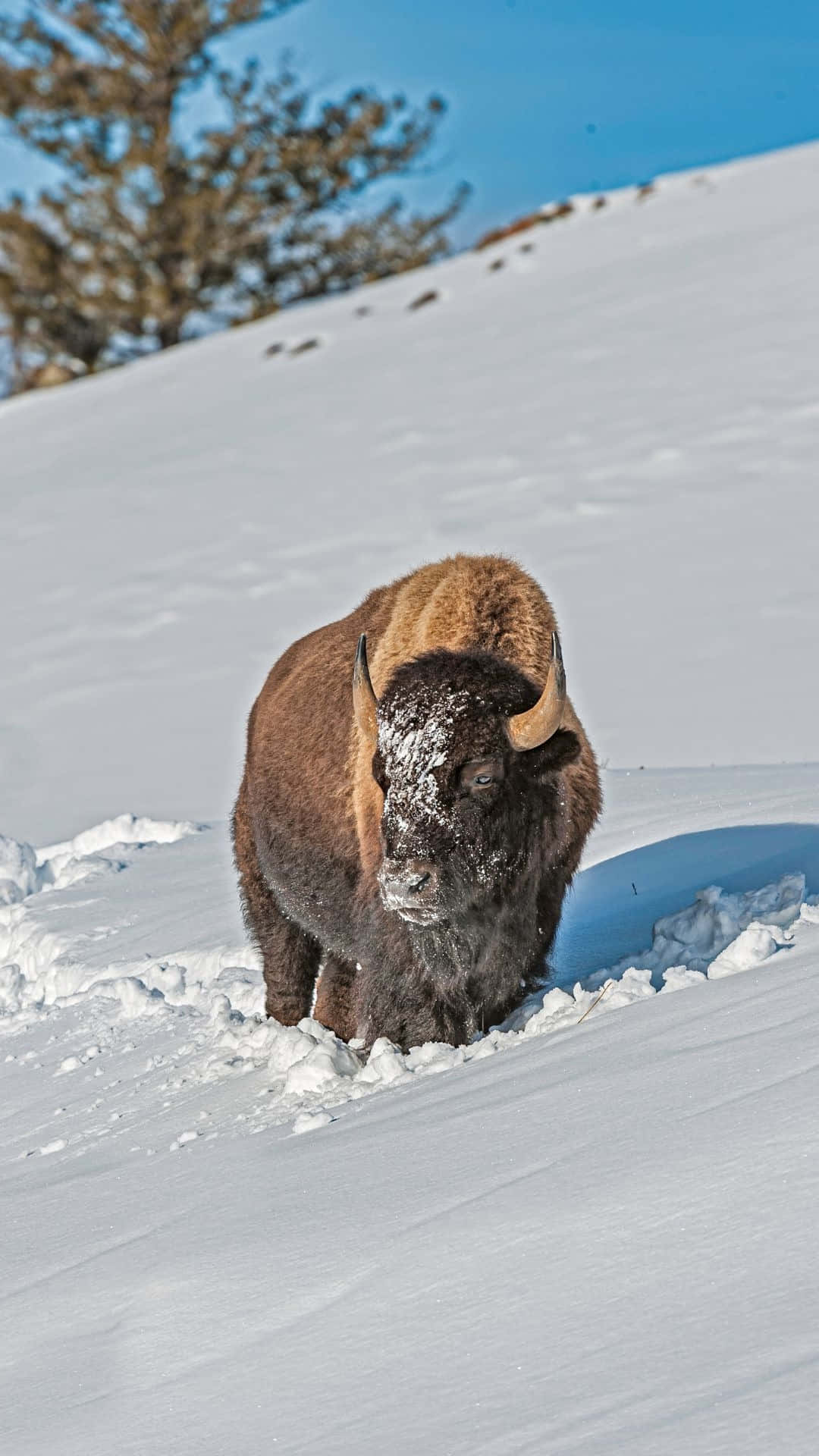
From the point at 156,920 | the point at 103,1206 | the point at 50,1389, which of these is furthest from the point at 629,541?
the point at 50,1389

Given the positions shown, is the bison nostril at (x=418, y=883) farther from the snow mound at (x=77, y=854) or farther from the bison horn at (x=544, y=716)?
the snow mound at (x=77, y=854)

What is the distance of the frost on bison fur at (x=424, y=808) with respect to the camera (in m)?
4.73

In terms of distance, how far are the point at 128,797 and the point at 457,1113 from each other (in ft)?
28.0

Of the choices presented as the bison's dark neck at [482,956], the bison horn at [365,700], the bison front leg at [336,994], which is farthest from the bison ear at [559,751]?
the bison front leg at [336,994]

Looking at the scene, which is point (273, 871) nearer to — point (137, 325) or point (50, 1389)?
point (50, 1389)

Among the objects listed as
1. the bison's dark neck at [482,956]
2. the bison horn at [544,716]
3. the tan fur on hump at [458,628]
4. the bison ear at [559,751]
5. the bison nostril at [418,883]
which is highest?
the tan fur on hump at [458,628]

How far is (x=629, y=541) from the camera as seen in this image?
15906 mm

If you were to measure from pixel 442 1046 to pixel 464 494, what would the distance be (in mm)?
13896

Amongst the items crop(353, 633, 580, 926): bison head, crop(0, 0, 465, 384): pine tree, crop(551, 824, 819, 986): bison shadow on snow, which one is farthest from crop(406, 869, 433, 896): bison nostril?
crop(0, 0, 465, 384): pine tree

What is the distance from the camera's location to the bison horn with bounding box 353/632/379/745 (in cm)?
486

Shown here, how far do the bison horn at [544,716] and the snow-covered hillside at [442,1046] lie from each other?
0.76 metres

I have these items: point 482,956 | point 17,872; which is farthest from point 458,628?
point 17,872

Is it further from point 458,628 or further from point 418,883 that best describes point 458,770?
point 458,628

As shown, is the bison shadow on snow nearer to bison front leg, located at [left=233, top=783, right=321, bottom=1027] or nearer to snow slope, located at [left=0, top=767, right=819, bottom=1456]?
snow slope, located at [left=0, top=767, right=819, bottom=1456]
